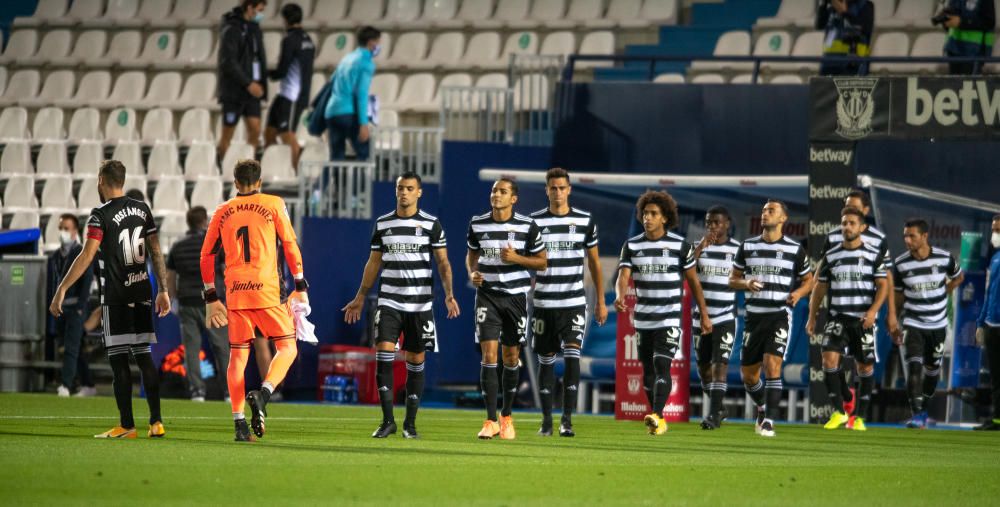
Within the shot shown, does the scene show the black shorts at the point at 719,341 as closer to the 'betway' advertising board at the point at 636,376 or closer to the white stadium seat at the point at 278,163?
the 'betway' advertising board at the point at 636,376

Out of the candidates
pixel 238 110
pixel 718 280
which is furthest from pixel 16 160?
pixel 718 280

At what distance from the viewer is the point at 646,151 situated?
73.8 ft

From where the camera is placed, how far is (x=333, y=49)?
28.4 m

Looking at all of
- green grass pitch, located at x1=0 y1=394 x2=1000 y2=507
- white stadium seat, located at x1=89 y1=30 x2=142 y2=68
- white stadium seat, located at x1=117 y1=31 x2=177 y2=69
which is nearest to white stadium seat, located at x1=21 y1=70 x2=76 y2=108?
white stadium seat, located at x1=89 y1=30 x2=142 y2=68

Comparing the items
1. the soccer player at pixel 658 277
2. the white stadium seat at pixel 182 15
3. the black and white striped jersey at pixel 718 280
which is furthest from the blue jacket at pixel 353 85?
the white stadium seat at pixel 182 15

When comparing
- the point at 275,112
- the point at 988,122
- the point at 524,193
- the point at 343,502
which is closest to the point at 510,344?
the point at 343,502

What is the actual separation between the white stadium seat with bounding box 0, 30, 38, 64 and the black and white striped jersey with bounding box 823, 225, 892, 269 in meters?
18.3

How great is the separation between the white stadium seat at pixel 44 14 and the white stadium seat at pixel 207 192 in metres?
8.27

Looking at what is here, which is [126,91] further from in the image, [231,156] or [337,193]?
[337,193]

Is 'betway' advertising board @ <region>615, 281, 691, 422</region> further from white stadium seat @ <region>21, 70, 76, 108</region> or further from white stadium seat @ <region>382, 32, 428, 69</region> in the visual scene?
white stadium seat @ <region>21, 70, 76, 108</region>

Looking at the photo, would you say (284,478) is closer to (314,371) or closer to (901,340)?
(901,340)

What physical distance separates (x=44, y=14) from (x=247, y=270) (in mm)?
20961

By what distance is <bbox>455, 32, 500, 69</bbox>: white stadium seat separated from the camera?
26719mm

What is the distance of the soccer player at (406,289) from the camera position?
522 inches
